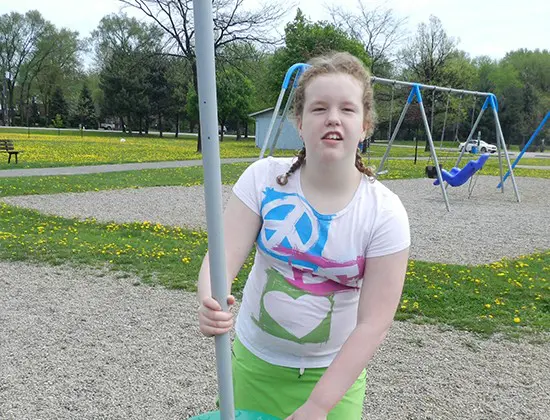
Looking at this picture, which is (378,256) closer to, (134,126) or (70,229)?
(70,229)

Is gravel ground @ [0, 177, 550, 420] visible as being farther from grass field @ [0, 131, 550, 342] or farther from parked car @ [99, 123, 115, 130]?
parked car @ [99, 123, 115, 130]

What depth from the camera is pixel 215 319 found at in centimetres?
115

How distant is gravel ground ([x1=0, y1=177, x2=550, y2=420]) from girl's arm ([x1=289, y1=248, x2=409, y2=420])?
2239 mm

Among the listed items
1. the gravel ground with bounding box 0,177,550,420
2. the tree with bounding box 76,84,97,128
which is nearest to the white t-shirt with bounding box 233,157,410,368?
the gravel ground with bounding box 0,177,550,420

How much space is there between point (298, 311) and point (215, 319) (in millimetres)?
408

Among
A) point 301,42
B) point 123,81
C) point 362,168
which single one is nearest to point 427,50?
point 301,42

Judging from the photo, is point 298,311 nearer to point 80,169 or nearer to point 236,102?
point 80,169

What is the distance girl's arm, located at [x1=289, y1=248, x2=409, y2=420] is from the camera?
1293mm

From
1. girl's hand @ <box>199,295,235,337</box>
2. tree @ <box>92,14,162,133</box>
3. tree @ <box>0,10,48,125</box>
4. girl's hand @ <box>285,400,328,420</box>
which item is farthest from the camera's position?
tree @ <box>0,10,48,125</box>

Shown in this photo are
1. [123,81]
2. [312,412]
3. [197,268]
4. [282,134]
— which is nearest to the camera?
[312,412]

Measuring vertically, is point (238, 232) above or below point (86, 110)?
below

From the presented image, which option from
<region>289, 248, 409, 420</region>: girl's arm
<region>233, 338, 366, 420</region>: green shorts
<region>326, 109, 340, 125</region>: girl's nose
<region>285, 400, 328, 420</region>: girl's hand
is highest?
<region>326, 109, 340, 125</region>: girl's nose

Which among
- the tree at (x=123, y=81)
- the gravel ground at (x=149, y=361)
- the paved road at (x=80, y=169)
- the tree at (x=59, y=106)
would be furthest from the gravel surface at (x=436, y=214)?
the tree at (x=59, y=106)

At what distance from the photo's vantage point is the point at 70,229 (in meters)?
8.64
